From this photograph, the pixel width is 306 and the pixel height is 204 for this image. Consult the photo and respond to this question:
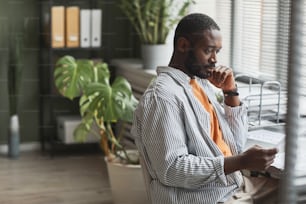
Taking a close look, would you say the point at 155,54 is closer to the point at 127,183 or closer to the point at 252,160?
the point at 127,183

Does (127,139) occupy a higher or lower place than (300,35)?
lower

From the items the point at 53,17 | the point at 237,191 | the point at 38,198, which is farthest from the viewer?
the point at 53,17

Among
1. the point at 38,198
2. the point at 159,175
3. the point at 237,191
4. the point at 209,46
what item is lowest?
the point at 38,198

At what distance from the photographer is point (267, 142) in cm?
204

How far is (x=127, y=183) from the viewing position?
2.97m

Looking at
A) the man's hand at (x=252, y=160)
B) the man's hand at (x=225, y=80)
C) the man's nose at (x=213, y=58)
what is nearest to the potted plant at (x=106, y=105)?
the man's hand at (x=225, y=80)

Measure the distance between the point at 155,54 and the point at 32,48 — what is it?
1.07m

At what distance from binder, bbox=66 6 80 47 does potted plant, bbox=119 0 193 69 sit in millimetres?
388

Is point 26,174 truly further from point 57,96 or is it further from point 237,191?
point 237,191

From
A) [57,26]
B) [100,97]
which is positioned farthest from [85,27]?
[100,97]

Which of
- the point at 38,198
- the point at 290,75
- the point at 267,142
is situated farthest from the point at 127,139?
the point at 290,75

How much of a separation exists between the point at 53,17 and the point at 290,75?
3553mm

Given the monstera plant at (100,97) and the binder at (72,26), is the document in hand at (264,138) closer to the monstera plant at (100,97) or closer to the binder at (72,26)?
the monstera plant at (100,97)

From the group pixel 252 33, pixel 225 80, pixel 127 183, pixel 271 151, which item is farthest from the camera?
pixel 252 33
